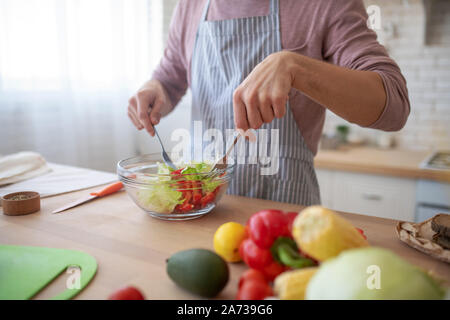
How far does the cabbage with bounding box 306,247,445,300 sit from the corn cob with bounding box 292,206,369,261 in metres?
0.04

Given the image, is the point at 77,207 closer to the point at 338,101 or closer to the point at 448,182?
the point at 338,101

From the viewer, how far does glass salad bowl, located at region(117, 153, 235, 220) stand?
80 cm

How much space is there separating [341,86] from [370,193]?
4.05 feet

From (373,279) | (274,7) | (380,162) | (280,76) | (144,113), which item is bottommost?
(380,162)

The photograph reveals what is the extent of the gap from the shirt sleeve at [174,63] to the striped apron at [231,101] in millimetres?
128

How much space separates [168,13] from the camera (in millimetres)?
2812

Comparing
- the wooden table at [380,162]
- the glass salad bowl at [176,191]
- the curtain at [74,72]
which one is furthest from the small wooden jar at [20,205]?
the wooden table at [380,162]

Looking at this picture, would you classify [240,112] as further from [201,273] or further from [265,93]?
[201,273]

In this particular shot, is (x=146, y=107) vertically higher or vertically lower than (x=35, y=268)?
higher

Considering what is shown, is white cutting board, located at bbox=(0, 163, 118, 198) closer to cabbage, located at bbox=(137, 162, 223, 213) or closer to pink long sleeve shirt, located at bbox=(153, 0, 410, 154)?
cabbage, located at bbox=(137, 162, 223, 213)

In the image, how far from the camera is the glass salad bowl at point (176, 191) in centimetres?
80

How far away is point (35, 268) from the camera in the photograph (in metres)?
0.61

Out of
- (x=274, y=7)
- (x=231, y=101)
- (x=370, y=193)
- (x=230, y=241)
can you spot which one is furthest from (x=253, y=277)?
(x=370, y=193)
